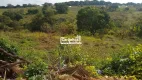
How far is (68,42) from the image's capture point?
873 cm

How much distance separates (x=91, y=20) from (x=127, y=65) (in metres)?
21.0

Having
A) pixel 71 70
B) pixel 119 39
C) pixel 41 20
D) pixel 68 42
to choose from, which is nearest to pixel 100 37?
pixel 119 39

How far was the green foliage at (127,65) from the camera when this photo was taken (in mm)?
7545

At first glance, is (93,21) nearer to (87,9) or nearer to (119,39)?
(87,9)

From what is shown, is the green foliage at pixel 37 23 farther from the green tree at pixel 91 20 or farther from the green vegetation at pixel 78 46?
the green tree at pixel 91 20

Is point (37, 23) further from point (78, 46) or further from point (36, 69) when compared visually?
point (36, 69)

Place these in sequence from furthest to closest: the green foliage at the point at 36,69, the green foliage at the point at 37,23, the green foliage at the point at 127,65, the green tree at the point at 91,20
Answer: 1. the green tree at the point at 91,20
2. the green foliage at the point at 37,23
3. the green foliage at the point at 127,65
4. the green foliage at the point at 36,69

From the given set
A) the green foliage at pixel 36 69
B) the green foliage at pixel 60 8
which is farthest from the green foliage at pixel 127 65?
the green foliage at pixel 60 8

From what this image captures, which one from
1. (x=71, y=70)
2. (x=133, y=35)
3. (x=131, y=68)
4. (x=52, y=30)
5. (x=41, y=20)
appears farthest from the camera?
(x=41, y=20)

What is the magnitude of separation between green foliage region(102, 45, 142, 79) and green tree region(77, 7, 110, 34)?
65.3ft

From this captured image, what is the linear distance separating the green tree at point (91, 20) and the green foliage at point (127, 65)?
19.9 metres

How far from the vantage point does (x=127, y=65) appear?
777 centimetres

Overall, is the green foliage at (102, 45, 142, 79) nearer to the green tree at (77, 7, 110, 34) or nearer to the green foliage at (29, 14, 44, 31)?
the green tree at (77, 7, 110, 34)

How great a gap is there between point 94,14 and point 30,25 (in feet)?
20.4
